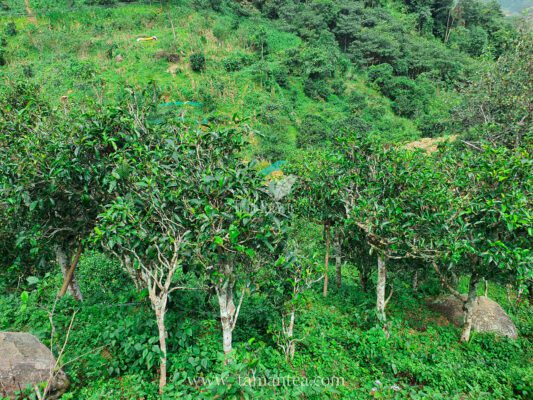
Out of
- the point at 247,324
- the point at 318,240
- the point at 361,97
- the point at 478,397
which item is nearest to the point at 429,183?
the point at 478,397

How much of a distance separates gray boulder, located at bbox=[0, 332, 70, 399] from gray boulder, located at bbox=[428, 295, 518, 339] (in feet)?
30.3

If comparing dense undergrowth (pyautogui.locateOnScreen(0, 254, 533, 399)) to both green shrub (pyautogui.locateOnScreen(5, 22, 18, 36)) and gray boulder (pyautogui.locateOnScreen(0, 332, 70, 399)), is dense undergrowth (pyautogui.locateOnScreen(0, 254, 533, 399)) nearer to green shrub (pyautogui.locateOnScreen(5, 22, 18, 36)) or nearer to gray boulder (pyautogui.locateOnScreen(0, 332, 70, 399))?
gray boulder (pyautogui.locateOnScreen(0, 332, 70, 399))

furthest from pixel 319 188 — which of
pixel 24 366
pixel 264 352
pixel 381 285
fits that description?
pixel 24 366

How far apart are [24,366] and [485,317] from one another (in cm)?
1045

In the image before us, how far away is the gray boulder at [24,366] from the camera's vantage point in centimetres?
489

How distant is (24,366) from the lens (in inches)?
200

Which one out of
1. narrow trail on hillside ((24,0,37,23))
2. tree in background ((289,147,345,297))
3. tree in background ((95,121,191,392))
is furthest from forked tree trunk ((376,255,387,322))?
narrow trail on hillside ((24,0,37,23))

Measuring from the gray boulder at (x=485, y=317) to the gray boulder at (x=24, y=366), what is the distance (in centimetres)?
925

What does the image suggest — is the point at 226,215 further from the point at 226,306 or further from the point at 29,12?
the point at 29,12

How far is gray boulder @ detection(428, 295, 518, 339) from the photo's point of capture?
8906 mm

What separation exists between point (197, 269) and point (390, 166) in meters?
5.13

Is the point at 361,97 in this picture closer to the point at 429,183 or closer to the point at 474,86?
the point at 474,86

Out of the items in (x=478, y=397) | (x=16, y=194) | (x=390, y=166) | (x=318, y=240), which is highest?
(x=16, y=194)

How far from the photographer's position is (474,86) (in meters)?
16.3
